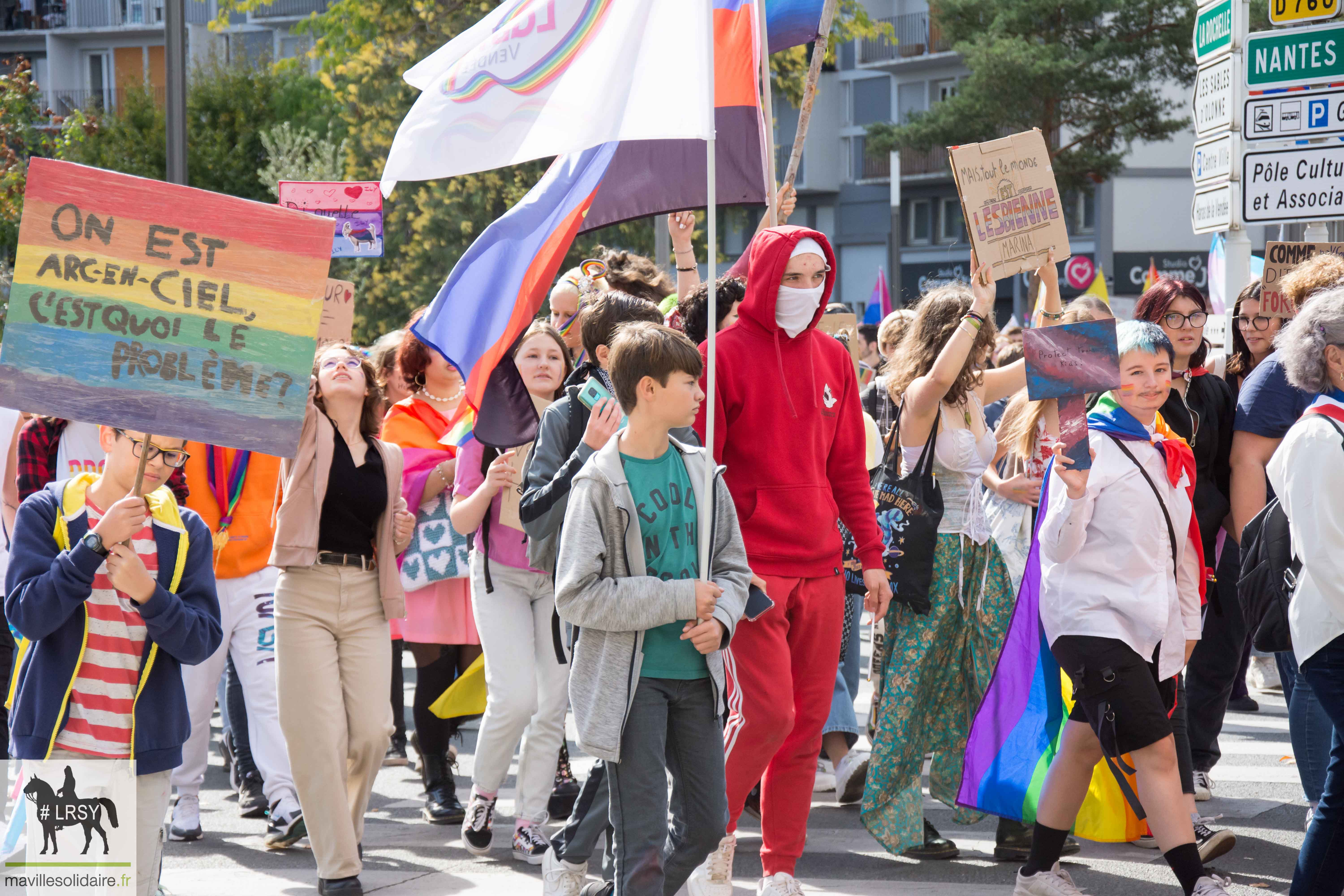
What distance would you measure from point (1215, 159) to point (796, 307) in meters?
4.71

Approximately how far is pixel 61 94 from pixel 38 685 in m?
46.6

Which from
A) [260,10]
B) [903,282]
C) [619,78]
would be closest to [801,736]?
[619,78]

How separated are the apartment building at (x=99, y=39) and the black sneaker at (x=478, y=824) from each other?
4309cm

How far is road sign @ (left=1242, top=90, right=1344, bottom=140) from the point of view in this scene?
7348mm

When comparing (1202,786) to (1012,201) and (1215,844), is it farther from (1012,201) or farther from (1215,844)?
(1012,201)

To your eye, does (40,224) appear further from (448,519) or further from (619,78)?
(448,519)

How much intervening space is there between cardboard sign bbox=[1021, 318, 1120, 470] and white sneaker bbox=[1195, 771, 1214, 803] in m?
2.38

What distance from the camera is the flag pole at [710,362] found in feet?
13.3

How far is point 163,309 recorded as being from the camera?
12.8 ft

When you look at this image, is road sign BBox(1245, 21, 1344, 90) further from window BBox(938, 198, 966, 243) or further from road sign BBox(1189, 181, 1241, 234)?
window BBox(938, 198, 966, 243)

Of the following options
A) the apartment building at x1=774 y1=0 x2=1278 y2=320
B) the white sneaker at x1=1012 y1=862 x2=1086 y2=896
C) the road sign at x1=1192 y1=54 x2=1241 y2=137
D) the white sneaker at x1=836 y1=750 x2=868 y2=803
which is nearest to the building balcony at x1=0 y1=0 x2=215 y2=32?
the apartment building at x1=774 y1=0 x2=1278 y2=320

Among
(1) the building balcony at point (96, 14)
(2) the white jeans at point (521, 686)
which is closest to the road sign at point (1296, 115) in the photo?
(2) the white jeans at point (521, 686)

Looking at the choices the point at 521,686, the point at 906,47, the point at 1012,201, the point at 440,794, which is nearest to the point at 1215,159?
the point at 1012,201

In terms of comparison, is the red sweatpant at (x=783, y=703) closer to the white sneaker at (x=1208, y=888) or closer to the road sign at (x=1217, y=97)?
the white sneaker at (x=1208, y=888)
